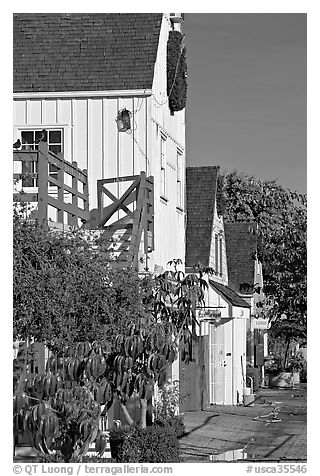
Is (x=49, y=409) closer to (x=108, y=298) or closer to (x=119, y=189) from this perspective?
(x=108, y=298)

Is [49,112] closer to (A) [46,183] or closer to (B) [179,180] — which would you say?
(B) [179,180]

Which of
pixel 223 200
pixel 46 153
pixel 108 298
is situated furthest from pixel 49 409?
pixel 223 200

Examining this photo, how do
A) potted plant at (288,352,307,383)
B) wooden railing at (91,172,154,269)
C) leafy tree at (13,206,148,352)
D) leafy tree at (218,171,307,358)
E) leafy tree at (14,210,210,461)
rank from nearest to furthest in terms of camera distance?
1. leafy tree at (14,210,210,461)
2. leafy tree at (13,206,148,352)
3. wooden railing at (91,172,154,269)
4. leafy tree at (218,171,307,358)
5. potted plant at (288,352,307,383)

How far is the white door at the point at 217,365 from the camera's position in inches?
920

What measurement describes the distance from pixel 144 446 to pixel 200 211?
1214 centimetres

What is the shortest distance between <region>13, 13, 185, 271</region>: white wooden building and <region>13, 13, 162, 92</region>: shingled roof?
2cm

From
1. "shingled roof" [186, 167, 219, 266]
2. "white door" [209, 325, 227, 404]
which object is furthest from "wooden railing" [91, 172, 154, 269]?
"white door" [209, 325, 227, 404]

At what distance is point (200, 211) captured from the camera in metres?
24.0

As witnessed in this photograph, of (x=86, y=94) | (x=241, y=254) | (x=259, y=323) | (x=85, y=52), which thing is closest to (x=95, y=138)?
(x=86, y=94)

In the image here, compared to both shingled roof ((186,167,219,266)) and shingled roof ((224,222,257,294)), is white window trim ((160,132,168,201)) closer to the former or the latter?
shingled roof ((186,167,219,266))

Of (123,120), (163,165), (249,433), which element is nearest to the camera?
(123,120)

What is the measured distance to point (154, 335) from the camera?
34.0ft

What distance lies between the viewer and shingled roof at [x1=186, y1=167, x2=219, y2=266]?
23281 millimetres

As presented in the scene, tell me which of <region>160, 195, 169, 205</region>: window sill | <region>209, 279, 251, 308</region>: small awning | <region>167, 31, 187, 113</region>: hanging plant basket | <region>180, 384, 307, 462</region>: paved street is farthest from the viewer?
<region>209, 279, 251, 308</region>: small awning
